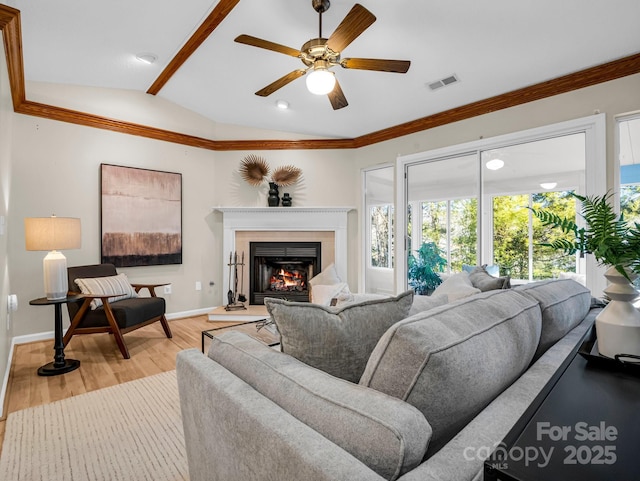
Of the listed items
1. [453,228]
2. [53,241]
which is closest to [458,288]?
[453,228]

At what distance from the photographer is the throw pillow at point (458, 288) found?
2057 millimetres

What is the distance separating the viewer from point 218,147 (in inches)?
199

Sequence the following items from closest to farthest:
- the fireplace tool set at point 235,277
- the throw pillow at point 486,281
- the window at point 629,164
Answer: the throw pillow at point 486,281, the window at point 629,164, the fireplace tool set at point 235,277

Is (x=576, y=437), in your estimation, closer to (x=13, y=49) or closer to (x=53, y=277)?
(x=53, y=277)

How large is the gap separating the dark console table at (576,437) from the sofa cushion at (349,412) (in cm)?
15

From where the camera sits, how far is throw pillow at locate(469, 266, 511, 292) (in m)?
2.12

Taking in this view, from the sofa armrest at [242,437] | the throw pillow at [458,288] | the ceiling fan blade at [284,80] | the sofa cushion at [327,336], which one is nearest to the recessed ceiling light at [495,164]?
the throw pillow at [458,288]

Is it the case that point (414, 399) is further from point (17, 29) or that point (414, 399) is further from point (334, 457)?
point (17, 29)

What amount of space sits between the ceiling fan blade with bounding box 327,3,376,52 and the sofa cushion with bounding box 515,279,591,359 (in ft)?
5.73

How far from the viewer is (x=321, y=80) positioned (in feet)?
7.86

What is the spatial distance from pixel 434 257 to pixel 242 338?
360 cm

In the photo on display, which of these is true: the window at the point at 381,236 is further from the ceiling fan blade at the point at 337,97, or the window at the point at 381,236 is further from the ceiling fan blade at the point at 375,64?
the ceiling fan blade at the point at 375,64

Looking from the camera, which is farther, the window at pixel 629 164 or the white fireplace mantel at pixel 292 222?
the white fireplace mantel at pixel 292 222

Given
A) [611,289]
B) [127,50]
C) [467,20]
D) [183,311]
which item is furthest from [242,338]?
[183,311]
